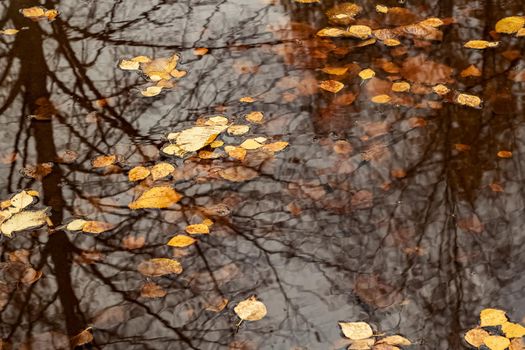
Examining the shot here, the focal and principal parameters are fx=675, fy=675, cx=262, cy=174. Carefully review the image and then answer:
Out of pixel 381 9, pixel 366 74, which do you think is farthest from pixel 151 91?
pixel 381 9

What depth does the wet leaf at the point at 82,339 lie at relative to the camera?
2633 millimetres

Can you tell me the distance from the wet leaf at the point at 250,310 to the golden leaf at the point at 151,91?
1.70 m

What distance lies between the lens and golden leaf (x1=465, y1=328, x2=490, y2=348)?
2.55 m

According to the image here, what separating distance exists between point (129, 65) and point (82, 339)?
6.98 ft

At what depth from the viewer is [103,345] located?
2.63 meters

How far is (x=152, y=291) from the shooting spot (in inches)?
111

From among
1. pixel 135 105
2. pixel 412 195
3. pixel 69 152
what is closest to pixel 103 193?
pixel 69 152

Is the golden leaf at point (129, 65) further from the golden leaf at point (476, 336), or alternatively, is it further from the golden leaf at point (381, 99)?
the golden leaf at point (476, 336)

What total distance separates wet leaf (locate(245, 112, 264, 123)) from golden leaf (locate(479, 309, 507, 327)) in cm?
164

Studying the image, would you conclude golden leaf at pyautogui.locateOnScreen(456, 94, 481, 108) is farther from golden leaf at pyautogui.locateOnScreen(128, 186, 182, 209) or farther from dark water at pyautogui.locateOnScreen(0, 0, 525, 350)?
golden leaf at pyautogui.locateOnScreen(128, 186, 182, 209)

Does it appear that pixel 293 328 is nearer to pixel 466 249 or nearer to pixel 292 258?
pixel 292 258

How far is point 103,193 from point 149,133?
526mm

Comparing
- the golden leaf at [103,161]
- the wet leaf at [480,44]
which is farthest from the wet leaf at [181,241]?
the wet leaf at [480,44]

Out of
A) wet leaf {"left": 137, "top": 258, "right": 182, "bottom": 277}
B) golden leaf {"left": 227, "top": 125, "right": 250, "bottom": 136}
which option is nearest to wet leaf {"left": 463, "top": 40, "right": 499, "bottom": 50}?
golden leaf {"left": 227, "top": 125, "right": 250, "bottom": 136}
